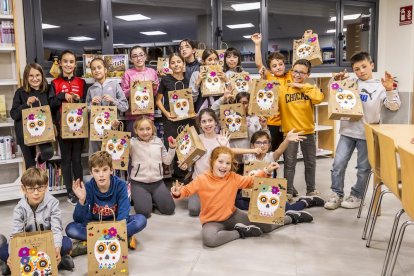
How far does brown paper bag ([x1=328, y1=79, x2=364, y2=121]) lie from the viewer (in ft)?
9.78

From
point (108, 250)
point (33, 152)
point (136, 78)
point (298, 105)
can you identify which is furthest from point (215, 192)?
point (33, 152)

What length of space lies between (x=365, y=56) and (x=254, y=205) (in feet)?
4.72

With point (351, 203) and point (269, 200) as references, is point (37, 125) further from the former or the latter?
point (351, 203)

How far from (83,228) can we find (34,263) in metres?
0.56

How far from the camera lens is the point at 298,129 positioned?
3344 mm

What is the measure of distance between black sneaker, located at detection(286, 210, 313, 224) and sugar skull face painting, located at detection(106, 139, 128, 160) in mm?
1318

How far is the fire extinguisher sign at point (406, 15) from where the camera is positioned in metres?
5.36

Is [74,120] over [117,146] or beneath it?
over

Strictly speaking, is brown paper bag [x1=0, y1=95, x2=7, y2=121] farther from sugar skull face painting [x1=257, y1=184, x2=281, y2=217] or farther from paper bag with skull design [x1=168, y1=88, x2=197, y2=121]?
sugar skull face painting [x1=257, y1=184, x2=281, y2=217]

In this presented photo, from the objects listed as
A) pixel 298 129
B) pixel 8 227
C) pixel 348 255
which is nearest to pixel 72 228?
pixel 8 227

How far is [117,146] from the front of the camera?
3123 mm

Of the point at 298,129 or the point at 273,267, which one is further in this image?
the point at 298,129

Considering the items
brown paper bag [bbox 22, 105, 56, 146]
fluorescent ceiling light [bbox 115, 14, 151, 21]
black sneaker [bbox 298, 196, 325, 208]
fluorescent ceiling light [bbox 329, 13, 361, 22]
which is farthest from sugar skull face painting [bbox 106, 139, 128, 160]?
fluorescent ceiling light [bbox 115, 14, 151, 21]

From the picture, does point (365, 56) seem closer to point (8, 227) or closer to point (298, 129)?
point (298, 129)
